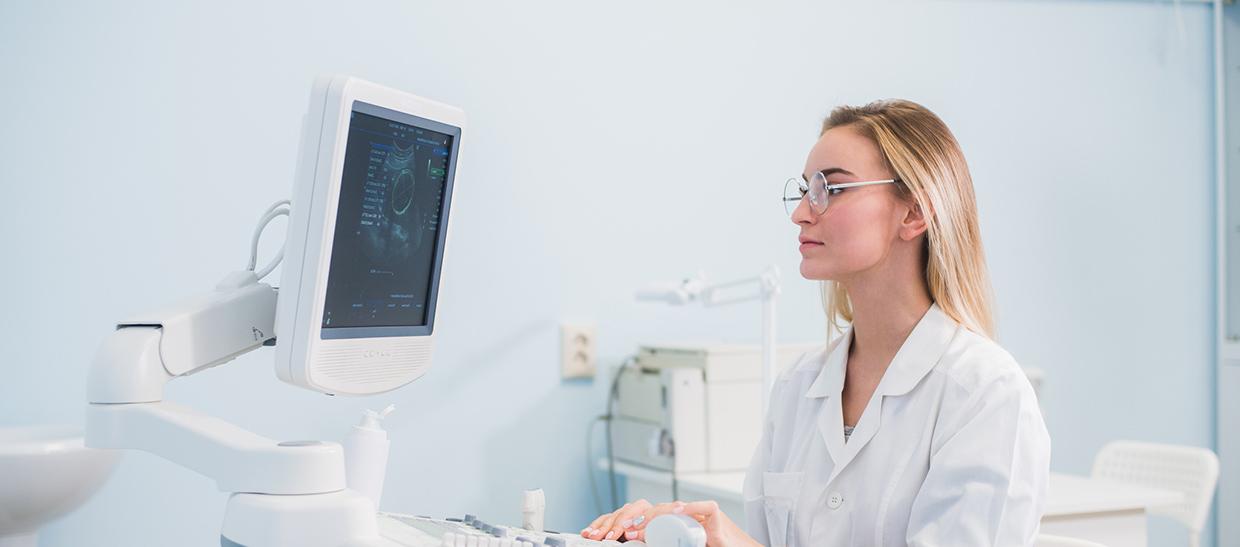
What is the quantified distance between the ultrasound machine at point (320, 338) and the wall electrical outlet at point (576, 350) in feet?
4.28

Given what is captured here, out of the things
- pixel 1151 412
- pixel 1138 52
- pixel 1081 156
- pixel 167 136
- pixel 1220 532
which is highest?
pixel 1138 52

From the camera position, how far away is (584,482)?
2.71m

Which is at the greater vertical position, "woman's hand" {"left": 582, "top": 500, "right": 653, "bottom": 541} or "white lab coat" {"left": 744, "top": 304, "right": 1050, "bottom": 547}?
"white lab coat" {"left": 744, "top": 304, "right": 1050, "bottom": 547}

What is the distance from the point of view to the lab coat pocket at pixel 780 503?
168cm

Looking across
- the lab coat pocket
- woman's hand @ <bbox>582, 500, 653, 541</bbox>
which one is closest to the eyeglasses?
the lab coat pocket

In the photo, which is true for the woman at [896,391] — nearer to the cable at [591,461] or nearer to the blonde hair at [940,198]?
the blonde hair at [940,198]

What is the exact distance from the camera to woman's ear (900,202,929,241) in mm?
1617

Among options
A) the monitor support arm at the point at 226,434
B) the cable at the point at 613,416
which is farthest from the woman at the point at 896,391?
the cable at the point at 613,416

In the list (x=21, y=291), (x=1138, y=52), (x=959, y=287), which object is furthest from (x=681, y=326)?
(x=1138, y=52)

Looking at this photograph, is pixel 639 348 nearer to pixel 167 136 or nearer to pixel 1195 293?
pixel 167 136

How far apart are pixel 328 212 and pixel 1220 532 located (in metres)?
3.13

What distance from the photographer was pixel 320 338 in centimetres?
119

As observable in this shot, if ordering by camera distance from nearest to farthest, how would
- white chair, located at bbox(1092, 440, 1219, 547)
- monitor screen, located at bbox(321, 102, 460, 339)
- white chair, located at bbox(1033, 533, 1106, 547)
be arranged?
monitor screen, located at bbox(321, 102, 460, 339) < white chair, located at bbox(1033, 533, 1106, 547) < white chair, located at bbox(1092, 440, 1219, 547)

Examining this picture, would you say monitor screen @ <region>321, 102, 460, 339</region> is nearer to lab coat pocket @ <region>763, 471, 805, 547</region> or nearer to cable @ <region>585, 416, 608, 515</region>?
lab coat pocket @ <region>763, 471, 805, 547</region>
